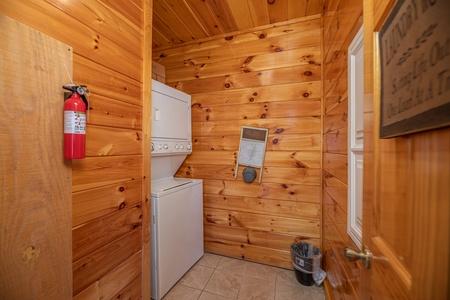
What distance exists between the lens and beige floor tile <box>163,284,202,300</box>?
1.62m

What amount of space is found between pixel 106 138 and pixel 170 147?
2.62 feet

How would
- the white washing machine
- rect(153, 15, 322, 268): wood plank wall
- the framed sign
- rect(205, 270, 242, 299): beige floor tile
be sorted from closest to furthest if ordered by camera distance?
the framed sign
the white washing machine
rect(205, 270, 242, 299): beige floor tile
rect(153, 15, 322, 268): wood plank wall

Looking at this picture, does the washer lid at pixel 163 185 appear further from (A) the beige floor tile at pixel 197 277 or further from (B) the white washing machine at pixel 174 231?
(A) the beige floor tile at pixel 197 277

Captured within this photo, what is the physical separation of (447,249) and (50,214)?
1224mm

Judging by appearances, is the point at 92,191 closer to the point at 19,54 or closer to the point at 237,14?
the point at 19,54

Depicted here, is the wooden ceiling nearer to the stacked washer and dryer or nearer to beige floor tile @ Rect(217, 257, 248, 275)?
the stacked washer and dryer

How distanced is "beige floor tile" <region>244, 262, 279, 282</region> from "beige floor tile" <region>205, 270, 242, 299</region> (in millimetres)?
136

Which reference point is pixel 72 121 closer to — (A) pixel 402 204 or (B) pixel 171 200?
(B) pixel 171 200

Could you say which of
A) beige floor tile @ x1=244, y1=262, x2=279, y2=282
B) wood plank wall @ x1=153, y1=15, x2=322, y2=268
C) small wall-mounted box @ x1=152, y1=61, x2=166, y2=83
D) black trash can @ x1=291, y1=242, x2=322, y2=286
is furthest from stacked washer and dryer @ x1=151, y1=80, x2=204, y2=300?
black trash can @ x1=291, y1=242, x2=322, y2=286

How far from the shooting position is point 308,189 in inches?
75.8

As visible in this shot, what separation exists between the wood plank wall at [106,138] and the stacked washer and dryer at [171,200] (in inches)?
11.0

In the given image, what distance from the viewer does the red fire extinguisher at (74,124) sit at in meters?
0.82

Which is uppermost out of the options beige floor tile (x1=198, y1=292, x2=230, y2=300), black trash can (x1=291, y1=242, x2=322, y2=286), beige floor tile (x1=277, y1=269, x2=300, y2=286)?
black trash can (x1=291, y1=242, x2=322, y2=286)

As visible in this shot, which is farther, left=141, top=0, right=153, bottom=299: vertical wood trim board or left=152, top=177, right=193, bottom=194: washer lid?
left=152, top=177, right=193, bottom=194: washer lid
